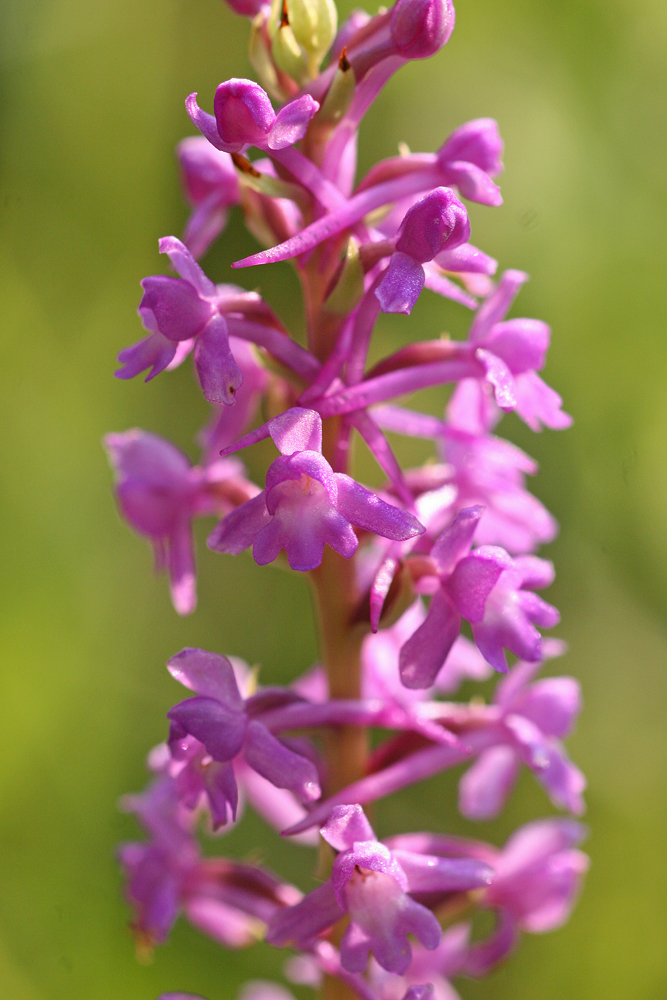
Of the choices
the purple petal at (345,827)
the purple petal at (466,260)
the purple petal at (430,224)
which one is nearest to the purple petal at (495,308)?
the purple petal at (466,260)

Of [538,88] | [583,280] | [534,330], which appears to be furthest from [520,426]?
[534,330]

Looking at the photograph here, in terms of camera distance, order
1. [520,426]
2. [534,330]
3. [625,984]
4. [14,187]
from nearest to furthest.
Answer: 1. [534,330]
2. [625,984]
3. [520,426]
4. [14,187]

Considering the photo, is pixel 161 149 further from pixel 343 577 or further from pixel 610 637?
pixel 343 577

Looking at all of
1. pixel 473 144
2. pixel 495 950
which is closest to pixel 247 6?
pixel 473 144

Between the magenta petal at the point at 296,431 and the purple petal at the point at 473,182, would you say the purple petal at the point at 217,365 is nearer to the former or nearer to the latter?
the magenta petal at the point at 296,431

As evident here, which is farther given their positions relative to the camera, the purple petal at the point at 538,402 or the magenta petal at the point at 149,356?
the purple petal at the point at 538,402

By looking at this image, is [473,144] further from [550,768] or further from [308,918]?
[308,918]

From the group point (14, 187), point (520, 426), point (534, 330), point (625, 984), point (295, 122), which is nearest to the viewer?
point (295, 122)
